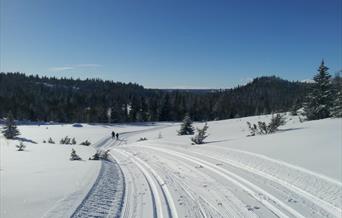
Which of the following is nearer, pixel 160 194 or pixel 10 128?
pixel 160 194

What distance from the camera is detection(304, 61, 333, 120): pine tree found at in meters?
33.1

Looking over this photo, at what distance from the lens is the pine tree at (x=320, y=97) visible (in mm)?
33062

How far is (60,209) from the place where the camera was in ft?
24.7

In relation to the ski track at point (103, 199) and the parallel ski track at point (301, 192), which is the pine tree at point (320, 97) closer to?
the parallel ski track at point (301, 192)

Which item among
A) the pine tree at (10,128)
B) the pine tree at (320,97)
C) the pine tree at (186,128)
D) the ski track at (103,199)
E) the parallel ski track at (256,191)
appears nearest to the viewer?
the ski track at (103,199)

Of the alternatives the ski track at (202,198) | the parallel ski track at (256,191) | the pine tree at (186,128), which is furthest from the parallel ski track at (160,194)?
the pine tree at (186,128)

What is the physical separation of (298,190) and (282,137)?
9.24 meters

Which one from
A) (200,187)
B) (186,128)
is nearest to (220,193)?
(200,187)

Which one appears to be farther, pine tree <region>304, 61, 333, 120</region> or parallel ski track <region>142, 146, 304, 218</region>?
pine tree <region>304, 61, 333, 120</region>

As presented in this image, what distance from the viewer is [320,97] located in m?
33.5

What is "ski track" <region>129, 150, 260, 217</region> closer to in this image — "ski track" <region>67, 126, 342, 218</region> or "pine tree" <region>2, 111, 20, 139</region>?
"ski track" <region>67, 126, 342, 218</region>

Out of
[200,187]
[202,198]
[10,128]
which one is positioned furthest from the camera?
[10,128]

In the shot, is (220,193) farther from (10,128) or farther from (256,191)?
(10,128)

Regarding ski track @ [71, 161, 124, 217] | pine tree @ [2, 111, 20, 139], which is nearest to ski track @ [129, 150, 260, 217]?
ski track @ [71, 161, 124, 217]
